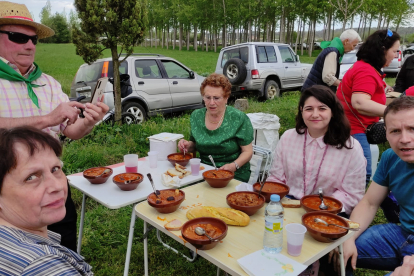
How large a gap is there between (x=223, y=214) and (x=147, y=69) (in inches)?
234

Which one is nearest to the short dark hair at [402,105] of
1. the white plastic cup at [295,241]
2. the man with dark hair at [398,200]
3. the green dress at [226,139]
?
the man with dark hair at [398,200]

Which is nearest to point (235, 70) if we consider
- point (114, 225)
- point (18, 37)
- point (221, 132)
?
point (221, 132)

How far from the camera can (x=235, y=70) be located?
29.0ft

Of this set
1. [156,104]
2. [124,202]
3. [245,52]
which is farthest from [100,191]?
[245,52]

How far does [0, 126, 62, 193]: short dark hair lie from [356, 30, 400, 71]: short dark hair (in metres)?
3.03

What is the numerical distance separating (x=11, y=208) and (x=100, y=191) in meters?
1.14

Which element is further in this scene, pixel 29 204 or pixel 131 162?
pixel 131 162

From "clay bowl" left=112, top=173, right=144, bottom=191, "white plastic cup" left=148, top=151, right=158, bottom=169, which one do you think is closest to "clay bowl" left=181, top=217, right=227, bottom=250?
"clay bowl" left=112, top=173, right=144, bottom=191

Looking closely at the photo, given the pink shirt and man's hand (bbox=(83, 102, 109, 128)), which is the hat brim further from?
the pink shirt

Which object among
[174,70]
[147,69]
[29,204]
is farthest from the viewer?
[174,70]

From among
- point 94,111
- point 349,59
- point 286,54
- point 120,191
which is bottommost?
point 120,191

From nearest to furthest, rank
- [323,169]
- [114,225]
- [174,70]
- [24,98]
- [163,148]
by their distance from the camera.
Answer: [24,98] < [323,169] < [163,148] < [114,225] < [174,70]

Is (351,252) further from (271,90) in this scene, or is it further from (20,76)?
(271,90)

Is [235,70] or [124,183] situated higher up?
[235,70]
